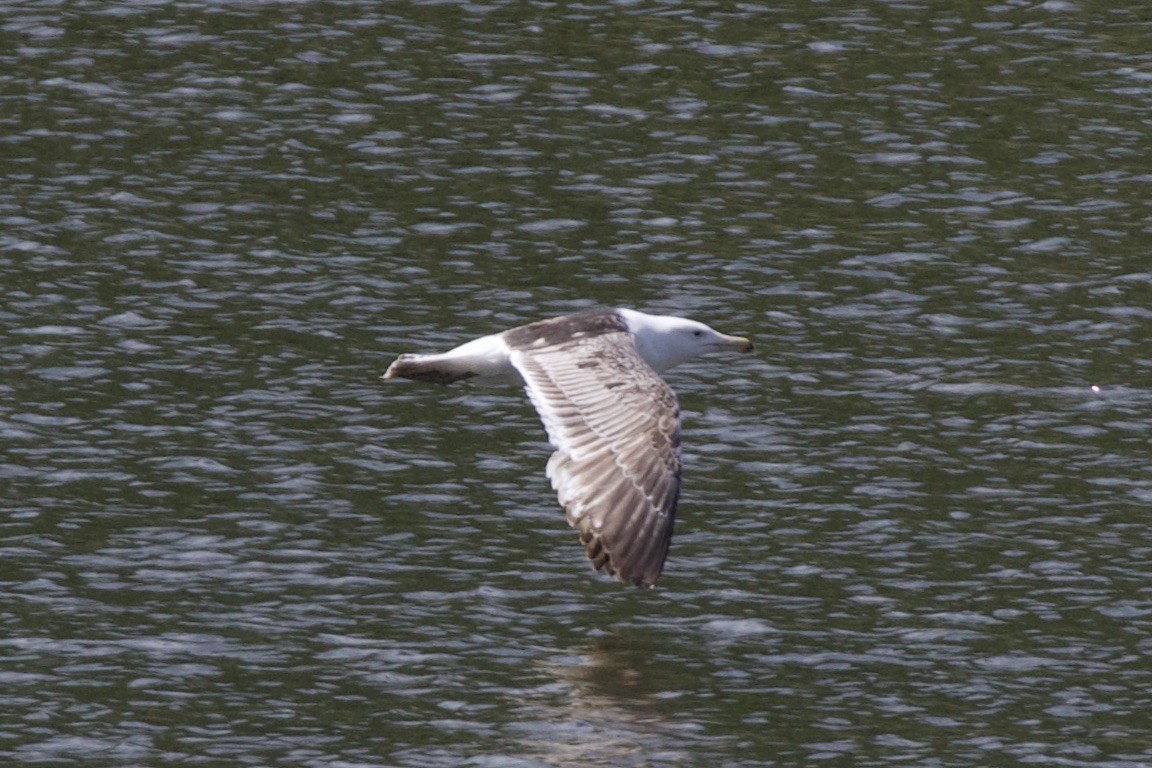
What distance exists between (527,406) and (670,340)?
9.05 feet

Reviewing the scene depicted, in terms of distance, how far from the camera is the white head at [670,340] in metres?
17.3

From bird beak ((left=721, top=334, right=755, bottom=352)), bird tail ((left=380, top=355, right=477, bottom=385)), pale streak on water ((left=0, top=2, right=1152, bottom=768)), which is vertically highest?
bird tail ((left=380, top=355, right=477, bottom=385))

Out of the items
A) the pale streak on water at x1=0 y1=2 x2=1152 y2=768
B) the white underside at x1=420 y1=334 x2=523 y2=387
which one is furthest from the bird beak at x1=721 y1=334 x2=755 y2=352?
the white underside at x1=420 y1=334 x2=523 y2=387

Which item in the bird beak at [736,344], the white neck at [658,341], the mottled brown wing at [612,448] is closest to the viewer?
the mottled brown wing at [612,448]

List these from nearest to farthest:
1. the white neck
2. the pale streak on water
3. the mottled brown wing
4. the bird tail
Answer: the mottled brown wing < the pale streak on water < the bird tail < the white neck

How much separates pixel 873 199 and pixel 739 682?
10.4 meters

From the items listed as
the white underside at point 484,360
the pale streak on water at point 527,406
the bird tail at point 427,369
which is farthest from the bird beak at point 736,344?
the bird tail at point 427,369

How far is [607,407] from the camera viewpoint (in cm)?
1525

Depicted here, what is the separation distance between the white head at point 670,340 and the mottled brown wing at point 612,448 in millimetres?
1077

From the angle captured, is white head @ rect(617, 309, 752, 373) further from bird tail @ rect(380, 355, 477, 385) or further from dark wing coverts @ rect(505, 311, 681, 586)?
bird tail @ rect(380, 355, 477, 385)

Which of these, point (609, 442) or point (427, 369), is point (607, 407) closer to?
point (609, 442)

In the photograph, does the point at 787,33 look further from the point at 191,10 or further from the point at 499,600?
the point at 499,600

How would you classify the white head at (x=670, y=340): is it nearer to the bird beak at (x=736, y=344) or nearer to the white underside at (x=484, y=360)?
the bird beak at (x=736, y=344)

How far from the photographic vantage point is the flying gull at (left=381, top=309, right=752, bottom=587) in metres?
14.2
